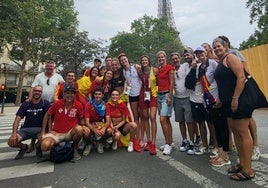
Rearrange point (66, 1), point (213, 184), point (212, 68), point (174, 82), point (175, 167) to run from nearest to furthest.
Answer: point (213, 184) → point (175, 167) → point (212, 68) → point (174, 82) → point (66, 1)

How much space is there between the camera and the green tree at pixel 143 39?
56434mm

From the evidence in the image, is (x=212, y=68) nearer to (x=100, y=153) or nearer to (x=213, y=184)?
(x=213, y=184)

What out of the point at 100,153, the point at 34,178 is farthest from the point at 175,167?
the point at 34,178

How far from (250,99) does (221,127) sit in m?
1.03

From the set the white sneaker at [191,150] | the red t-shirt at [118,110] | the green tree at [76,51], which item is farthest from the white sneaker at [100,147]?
the green tree at [76,51]

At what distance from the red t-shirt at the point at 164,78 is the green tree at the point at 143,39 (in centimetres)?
4768

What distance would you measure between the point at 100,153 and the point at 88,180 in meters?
1.73

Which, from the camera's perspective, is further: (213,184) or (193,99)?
(193,99)

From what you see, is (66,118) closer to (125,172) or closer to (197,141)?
(125,172)

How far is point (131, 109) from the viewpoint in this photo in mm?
6566

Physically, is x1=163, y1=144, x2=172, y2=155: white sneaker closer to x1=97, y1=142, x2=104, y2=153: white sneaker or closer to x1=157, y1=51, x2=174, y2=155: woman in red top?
x1=157, y1=51, x2=174, y2=155: woman in red top

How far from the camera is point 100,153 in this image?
19.5ft

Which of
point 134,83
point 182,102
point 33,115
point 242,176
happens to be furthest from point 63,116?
point 242,176

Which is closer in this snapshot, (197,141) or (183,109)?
(183,109)
